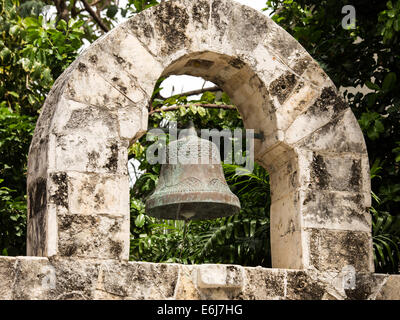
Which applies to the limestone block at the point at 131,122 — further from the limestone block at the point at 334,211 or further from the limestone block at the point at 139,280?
the limestone block at the point at 334,211

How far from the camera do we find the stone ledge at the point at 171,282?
337cm

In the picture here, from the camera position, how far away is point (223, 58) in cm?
419

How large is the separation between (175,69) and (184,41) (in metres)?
0.23

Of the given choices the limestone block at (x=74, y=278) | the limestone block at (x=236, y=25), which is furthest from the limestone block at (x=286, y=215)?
the limestone block at (x=74, y=278)

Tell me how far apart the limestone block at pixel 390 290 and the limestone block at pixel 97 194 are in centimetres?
150

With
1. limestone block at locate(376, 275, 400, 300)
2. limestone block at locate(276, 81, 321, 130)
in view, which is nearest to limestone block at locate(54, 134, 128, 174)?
limestone block at locate(276, 81, 321, 130)

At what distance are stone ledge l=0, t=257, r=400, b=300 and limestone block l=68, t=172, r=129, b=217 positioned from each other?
10.6 inches

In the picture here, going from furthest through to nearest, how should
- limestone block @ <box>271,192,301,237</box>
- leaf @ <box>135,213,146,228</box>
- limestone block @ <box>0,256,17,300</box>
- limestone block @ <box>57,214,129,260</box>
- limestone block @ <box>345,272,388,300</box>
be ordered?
1. leaf @ <box>135,213,146,228</box>
2. limestone block @ <box>271,192,301,237</box>
3. limestone block @ <box>345,272,388,300</box>
4. limestone block @ <box>57,214,129,260</box>
5. limestone block @ <box>0,256,17,300</box>

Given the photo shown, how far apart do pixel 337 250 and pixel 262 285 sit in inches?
21.9

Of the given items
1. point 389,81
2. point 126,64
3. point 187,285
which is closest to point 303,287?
point 187,285

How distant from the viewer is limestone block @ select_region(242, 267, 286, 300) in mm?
3729

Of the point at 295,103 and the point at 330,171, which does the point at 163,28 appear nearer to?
the point at 295,103

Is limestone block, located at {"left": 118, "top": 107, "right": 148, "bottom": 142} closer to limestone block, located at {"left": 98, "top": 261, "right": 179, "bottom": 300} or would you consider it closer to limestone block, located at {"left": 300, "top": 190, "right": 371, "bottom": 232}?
limestone block, located at {"left": 98, "top": 261, "right": 179, "bottom": 300}
